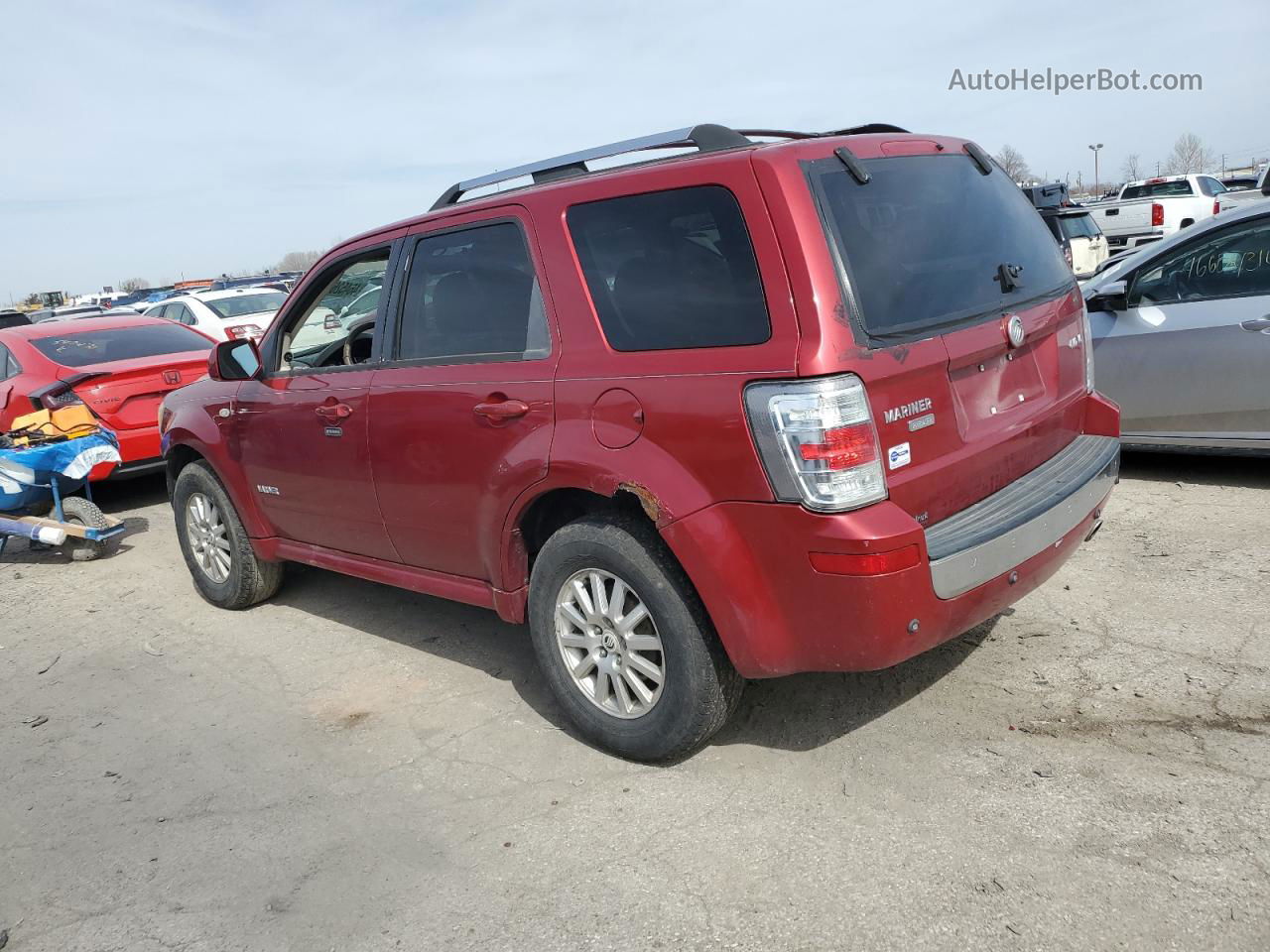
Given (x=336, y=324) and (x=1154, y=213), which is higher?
(x=336, y=324)

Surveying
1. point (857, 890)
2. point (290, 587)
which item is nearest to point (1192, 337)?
point (857, 890)

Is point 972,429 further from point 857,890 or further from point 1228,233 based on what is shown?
point 1228,233

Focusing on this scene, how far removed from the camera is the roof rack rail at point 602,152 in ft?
11.2

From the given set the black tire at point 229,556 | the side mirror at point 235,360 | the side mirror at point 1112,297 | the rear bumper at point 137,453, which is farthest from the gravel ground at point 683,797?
the rear bumper at point 137,453

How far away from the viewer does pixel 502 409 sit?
3652 mm

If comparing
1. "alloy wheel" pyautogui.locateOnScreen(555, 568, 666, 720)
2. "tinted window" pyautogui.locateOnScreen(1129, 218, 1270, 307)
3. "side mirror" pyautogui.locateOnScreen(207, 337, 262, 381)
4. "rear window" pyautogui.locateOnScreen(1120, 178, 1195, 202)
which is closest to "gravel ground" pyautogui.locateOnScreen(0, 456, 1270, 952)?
"alloy wheel" pyautogui.locateOnScreen(555, 568, 666, 720)

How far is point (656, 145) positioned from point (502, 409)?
1070 mm

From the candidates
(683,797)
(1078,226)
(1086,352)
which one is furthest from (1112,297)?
(1078,226)

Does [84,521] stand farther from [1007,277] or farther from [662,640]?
[1007,277]

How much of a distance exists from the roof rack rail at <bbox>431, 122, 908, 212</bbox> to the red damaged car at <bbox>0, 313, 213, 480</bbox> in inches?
181

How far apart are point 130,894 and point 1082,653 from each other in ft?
11.5

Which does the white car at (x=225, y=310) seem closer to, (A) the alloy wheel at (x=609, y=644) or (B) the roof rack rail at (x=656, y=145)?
(B) the roof rack rail at (x=656, y=145)

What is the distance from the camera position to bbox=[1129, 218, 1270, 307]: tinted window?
5.79 m

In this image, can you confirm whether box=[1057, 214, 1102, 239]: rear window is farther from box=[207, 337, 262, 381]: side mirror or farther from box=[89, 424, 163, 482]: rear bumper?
box=[207, 337, 262, 381]: side mirror
